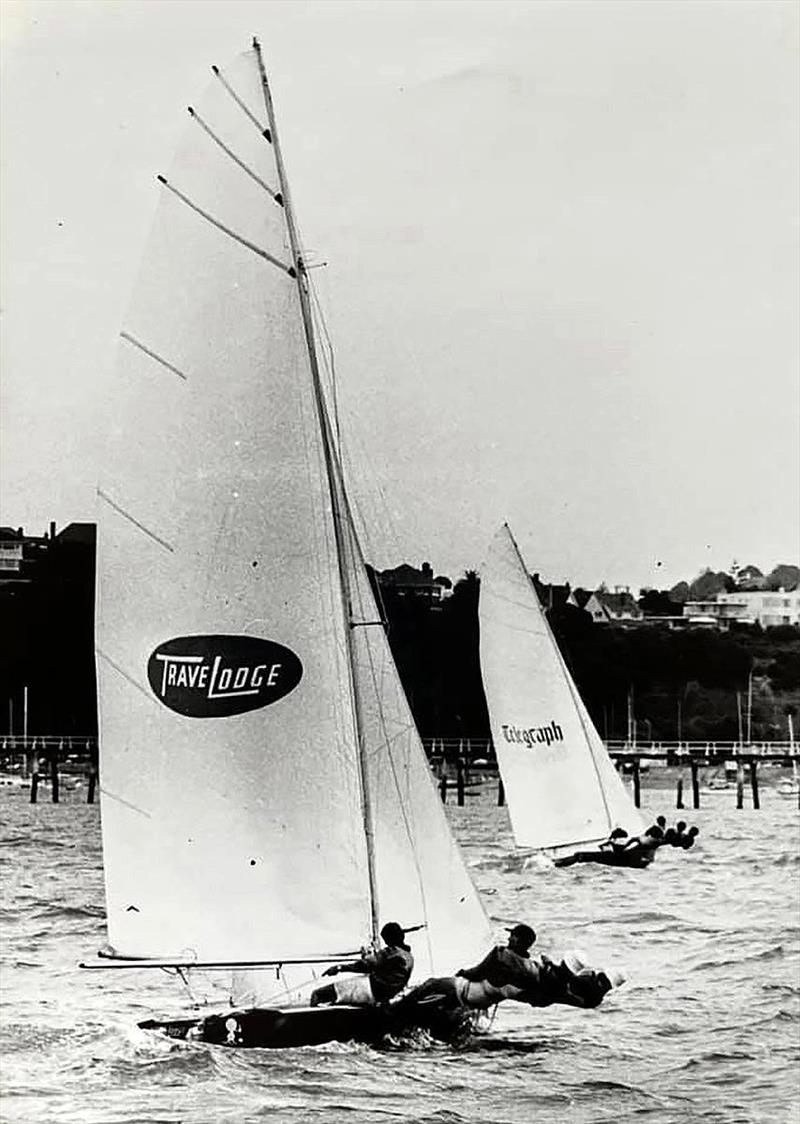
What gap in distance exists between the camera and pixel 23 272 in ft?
17.4

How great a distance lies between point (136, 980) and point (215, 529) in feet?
4.49

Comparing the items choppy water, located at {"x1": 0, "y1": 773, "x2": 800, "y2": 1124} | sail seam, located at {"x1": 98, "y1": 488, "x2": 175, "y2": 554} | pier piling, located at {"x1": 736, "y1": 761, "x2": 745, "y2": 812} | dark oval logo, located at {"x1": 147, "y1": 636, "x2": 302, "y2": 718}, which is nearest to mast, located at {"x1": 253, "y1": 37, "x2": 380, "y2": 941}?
dark oval logo, located at {"x1": 147, "y1": 636, "x2": 302, "y2": 718}

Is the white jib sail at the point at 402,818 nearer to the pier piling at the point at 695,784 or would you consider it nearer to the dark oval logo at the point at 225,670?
the dark oval logo at the point at 225,670

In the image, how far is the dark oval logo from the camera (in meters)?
4.76

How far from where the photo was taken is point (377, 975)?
188 inches

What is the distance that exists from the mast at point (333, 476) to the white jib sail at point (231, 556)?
0.08 ft

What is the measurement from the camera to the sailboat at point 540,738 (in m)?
5.11

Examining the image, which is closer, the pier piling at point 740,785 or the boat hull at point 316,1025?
the boat hull at point 316,1025

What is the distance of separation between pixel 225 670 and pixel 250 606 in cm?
19

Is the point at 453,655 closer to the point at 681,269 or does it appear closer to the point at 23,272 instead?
the point at 681,269

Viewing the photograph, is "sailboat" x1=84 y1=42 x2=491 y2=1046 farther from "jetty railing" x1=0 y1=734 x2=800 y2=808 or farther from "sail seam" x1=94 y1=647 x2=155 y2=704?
"jetty railing" x1=0 y1=734 x2=800 y2=808

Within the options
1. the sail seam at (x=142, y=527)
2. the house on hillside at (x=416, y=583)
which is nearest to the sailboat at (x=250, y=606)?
the sail seam at (x=142, y=527)

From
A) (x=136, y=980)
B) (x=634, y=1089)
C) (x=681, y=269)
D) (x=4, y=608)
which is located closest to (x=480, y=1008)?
(x=634, y=1089)

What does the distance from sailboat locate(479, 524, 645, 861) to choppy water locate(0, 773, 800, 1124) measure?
0.10 m
